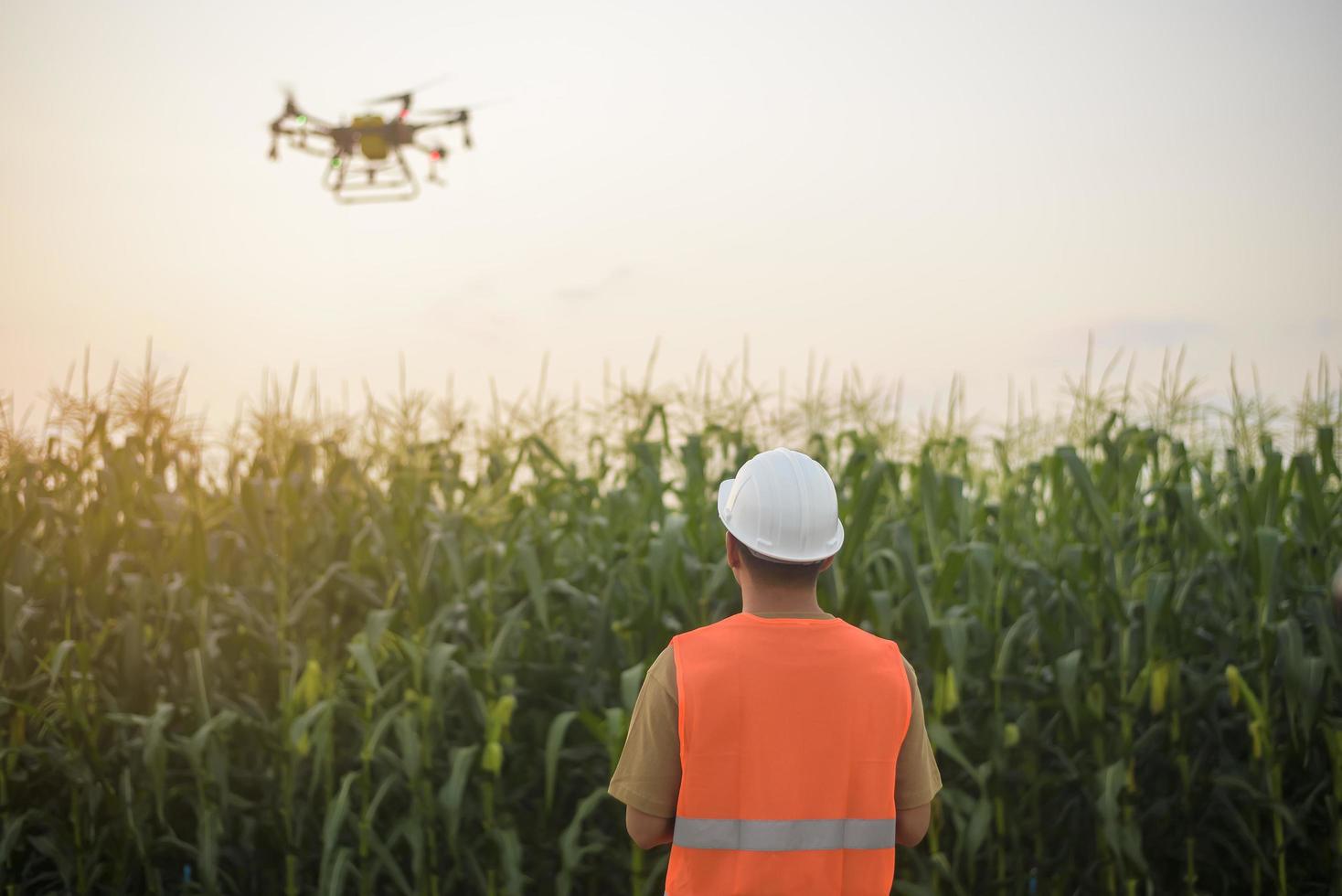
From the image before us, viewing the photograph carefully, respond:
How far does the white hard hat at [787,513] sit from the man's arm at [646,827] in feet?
1.96

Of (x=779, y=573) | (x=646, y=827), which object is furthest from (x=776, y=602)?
(x=646, y=827)

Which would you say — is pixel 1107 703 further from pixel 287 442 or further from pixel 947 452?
pixel 287 442

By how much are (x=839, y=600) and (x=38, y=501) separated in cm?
419

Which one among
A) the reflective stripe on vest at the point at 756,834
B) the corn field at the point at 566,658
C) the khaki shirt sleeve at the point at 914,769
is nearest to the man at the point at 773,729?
the reflective stripe on vest at the point at 756,834

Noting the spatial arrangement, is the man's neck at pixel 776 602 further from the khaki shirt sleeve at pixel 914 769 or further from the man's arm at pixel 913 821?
the man's arm at pixel 913 821

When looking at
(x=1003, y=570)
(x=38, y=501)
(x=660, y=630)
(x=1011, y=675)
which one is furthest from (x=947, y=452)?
(x=38, y=501)

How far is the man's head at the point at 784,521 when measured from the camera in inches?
91.7

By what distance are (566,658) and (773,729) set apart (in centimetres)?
313

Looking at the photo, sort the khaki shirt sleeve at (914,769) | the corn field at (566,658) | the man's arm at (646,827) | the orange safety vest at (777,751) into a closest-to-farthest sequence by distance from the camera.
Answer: the orange safety vest at (777,751) → the man's arm at (646,827) → the khaki shirt sleeve at (914,769) → the corn field at (566,658)

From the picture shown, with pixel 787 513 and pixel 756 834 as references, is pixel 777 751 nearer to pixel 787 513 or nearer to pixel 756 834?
pixel 756 834

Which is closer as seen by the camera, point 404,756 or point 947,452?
point 404,756

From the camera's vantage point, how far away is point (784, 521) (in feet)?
7.62

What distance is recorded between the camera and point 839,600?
193 inches

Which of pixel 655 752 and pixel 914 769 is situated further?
pixel 914 769
